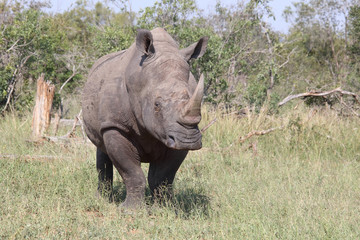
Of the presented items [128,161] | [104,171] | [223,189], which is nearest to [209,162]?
[223,189]

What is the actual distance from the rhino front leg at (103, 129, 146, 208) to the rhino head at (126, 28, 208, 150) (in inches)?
12.2

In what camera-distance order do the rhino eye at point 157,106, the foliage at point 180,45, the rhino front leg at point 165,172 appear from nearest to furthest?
the rhino eye at point 157,106 < the rhino front leg at point 165,172 < the foliage at point 180,45

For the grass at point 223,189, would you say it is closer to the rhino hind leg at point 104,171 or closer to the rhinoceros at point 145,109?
Result: the rhino hind leg at point 104,171

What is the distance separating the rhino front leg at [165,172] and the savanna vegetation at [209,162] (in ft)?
0.44

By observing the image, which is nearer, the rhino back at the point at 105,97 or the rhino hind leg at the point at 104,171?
the rhino back at the point at 105,97

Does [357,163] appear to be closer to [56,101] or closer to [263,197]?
[263,197]

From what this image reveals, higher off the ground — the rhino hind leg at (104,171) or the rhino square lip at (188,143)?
the rhino square lip at (188,143)

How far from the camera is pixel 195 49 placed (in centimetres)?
470

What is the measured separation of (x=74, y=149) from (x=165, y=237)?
3666mm

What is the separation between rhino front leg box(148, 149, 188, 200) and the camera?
15.6 feet

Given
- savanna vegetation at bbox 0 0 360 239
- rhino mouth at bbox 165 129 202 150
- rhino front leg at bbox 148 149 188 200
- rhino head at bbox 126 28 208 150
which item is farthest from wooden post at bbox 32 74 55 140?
rhino mouth at bbox 165 129 202 150

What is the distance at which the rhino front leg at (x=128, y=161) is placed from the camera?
4.61 m

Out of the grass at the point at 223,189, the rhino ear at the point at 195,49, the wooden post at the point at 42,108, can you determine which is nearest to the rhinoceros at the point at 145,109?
the rhino ear at the point at 195,49

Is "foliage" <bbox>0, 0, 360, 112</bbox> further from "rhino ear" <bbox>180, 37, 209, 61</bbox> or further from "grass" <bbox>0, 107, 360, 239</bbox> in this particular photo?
"rhino ear" <bbox>180, 37, 209, 61</bbox>
